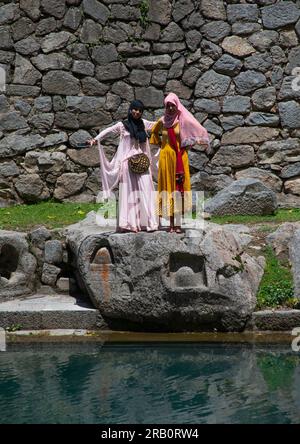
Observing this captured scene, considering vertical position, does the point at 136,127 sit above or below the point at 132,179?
above

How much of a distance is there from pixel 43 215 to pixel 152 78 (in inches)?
115

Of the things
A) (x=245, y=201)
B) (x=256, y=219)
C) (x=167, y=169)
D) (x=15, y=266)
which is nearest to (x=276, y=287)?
(x=167, y=169)

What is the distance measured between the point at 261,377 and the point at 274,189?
606 cm

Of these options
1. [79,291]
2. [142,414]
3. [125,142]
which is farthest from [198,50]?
[142,414]

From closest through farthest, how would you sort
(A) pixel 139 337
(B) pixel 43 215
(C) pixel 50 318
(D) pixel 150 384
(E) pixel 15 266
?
(D) pixel 150 384, (A) pixel 139 337, (C) pixel 50 318, (E) pixel 15 266, (B) pixel 43 215

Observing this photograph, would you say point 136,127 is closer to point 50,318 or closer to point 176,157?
point 176,157

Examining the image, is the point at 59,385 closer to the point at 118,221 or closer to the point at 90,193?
the point at 118,221

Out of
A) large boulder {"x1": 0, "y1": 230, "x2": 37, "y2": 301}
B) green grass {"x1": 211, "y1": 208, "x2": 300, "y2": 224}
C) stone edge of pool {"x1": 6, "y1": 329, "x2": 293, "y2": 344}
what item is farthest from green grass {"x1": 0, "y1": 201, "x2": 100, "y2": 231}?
stone edge of pool {"x1": 6, "y1": 329, "x2": 293, "y2": 344}

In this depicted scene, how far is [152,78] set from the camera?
12.4 m

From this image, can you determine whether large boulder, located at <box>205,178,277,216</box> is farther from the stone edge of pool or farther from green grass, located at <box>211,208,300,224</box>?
the stone edge of pool

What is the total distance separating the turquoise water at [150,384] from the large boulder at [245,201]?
360cm

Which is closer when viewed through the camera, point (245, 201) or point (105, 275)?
point (105, 275)
